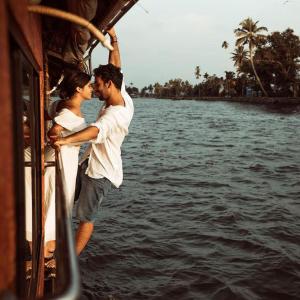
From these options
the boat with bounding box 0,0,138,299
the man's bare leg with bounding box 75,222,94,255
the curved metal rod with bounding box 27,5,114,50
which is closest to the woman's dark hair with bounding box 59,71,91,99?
the boat with bounding box 0,0,138,299

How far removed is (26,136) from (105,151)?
925 millimetres

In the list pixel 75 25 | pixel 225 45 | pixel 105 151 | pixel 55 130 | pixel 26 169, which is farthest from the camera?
pixel 225 45

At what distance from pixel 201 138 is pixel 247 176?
10.2 m

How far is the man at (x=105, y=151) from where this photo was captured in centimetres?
334

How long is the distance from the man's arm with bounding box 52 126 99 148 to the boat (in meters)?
0.26

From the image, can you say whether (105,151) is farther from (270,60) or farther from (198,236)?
(270,60)

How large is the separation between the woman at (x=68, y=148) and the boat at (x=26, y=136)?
88 millimetres

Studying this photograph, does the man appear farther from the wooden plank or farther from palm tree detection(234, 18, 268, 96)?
palm tree detection(234, 18, 268, 96)

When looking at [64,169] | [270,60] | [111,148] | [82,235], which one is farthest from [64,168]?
[270,60]

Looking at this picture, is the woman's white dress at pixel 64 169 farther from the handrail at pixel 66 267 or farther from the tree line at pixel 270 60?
the tree line at pixel 270 60

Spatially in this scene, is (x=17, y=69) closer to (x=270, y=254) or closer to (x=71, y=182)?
(x=71, y=182)

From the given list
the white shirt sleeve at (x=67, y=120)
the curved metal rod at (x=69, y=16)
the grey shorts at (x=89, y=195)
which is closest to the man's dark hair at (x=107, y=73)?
the white shirt sleeve at (x=67, y=120)

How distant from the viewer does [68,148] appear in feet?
10.9

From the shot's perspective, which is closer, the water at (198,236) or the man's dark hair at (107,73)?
the man's dark hair at (107,73)
